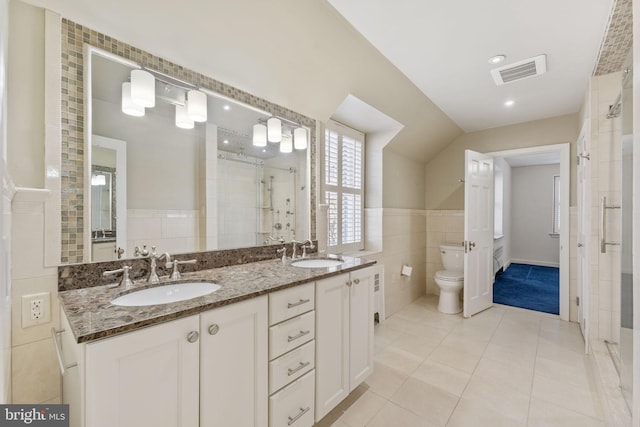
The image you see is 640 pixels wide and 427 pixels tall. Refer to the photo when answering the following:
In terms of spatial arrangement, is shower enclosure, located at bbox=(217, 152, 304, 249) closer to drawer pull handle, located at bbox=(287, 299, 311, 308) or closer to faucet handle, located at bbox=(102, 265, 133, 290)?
faucet handle, located at bbox=(102, 265, 133, 290)

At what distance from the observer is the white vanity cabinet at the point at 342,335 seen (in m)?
1.55

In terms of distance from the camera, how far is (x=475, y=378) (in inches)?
81.7

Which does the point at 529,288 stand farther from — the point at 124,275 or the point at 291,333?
the point at 124,275

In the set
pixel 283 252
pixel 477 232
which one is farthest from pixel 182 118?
pixel 477 232

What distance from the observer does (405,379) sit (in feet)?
6.77

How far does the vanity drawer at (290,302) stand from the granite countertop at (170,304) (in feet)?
0.13

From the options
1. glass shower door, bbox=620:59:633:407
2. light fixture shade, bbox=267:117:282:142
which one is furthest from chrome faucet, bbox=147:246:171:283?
glass shower door, bbox=620:59:633:407

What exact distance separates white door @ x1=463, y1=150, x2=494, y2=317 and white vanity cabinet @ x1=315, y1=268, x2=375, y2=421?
1.90 m

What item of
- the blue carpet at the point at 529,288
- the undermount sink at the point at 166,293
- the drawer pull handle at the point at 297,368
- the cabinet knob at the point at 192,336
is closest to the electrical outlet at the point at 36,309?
the undermount sink at the point at 166,293

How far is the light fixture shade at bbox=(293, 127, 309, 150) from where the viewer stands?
228 cm

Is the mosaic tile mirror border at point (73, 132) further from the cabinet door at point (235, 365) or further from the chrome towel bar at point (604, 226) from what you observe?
the chrome towel bar at point (604, 226)

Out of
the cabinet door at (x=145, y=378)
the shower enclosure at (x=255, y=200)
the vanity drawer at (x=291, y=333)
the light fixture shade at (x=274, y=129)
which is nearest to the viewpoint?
the cabinet door at (x=145, y=378)

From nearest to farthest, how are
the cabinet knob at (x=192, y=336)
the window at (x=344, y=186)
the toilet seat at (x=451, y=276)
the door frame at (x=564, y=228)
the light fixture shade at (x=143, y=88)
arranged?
the cabinet knob at (x=192, y=336) < the light fixture shade at (x=143, y=88) < the window at (x=344, y=186) < the door frame at (x=564, y=228) < the toilet seat at (x=451, y=276)

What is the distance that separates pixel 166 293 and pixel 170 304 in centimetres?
40
